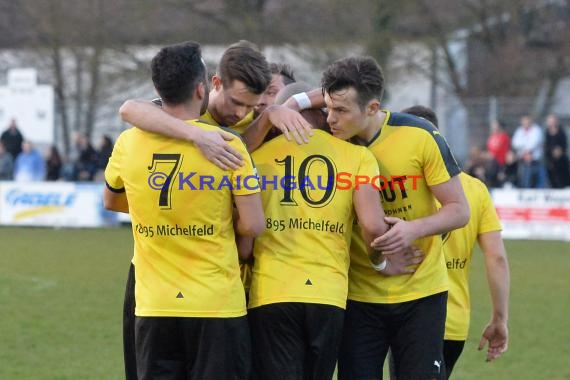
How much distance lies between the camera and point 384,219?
195 inches

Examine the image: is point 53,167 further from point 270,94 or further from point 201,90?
point 201,90

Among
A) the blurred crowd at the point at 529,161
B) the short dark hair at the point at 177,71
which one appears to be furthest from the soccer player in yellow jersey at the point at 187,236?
the blurred crowd at the point at 529,161

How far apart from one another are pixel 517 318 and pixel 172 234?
7008 mm

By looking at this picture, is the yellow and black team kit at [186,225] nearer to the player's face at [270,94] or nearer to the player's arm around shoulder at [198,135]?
the player's arm around shoulder at [198,135]

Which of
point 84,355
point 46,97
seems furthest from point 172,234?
point 46,97

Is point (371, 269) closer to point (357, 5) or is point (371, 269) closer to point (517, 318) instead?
point (517, 318)

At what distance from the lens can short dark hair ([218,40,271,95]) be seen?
15.7 feet

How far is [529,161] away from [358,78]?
18.2 meters

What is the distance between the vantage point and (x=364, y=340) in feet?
17.0

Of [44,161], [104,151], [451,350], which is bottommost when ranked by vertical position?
[44,161]

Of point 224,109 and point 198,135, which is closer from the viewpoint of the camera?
point 198,135

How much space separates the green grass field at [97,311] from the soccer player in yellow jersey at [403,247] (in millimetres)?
3231

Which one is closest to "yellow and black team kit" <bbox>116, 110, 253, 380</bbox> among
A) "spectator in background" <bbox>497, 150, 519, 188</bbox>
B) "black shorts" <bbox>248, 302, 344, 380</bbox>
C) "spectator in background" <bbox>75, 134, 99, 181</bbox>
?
"black shorts" <bbox>248, 302, 344, 380</bbox>

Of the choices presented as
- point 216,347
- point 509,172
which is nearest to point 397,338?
point 216,347
